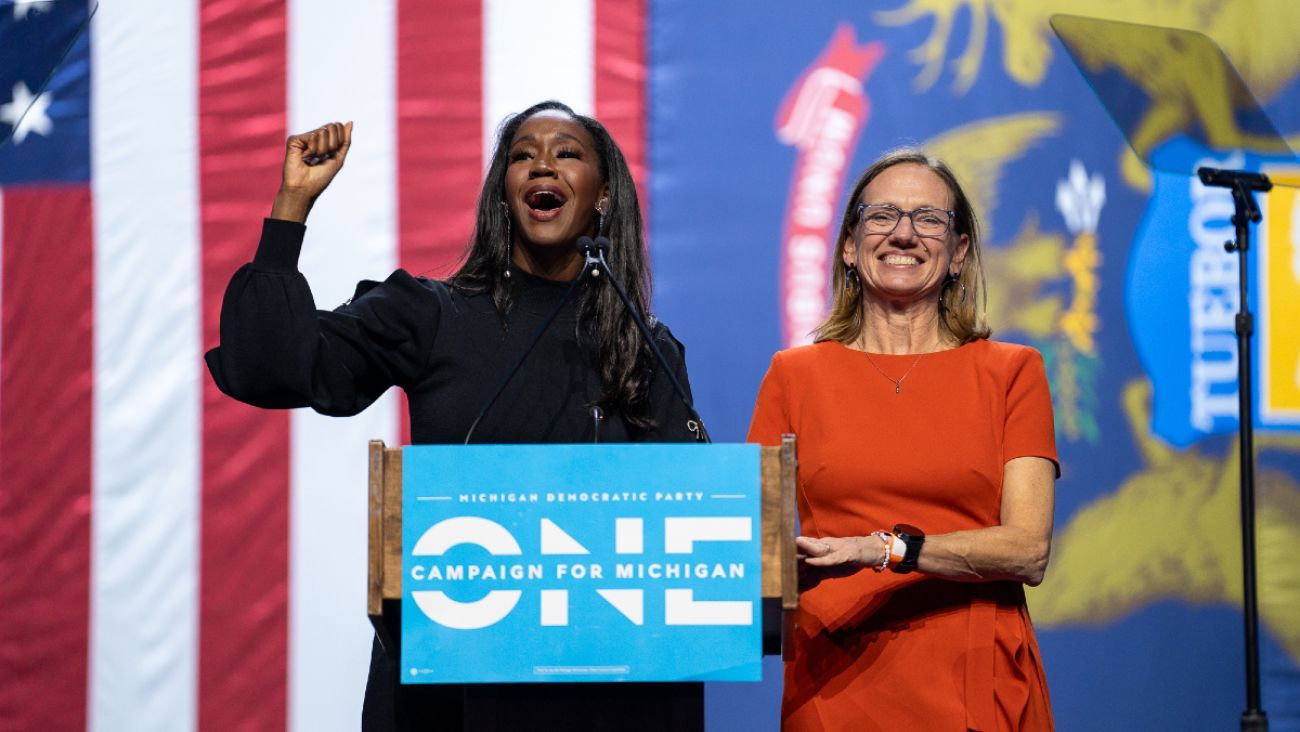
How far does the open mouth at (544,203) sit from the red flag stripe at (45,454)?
1.62 meters

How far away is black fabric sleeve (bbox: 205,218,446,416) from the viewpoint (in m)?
1.60

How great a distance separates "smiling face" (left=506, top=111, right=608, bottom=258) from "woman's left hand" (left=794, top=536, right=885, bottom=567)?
1.98 ft

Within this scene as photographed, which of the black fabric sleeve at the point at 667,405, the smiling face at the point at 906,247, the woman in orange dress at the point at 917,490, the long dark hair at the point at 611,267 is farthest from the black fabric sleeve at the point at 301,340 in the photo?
the smiling face at the point at 906,247

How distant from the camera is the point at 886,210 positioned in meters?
1.88

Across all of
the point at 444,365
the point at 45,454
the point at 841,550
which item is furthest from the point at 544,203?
the point at 45,454

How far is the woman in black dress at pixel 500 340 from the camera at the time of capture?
1.60m

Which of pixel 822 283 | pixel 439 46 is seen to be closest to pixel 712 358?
pixel 822 283

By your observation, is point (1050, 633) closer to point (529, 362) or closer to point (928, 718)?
point (928, 718)

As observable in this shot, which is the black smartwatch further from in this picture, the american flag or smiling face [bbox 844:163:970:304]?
the american flag

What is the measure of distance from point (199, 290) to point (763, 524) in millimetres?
2091

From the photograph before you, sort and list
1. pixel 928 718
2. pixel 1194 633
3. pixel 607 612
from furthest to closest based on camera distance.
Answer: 1. pixel 1194 633
2. pixel 928 718
3. pixel 607 612

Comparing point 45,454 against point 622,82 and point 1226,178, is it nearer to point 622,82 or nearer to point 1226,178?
point 622,82

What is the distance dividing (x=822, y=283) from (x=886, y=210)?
1.28 meters

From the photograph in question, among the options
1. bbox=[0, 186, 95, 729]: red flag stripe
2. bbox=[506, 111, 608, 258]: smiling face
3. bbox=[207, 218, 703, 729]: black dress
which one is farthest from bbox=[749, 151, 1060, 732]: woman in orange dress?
bbox=[0, 186, 95, 729]: red flag stripe
